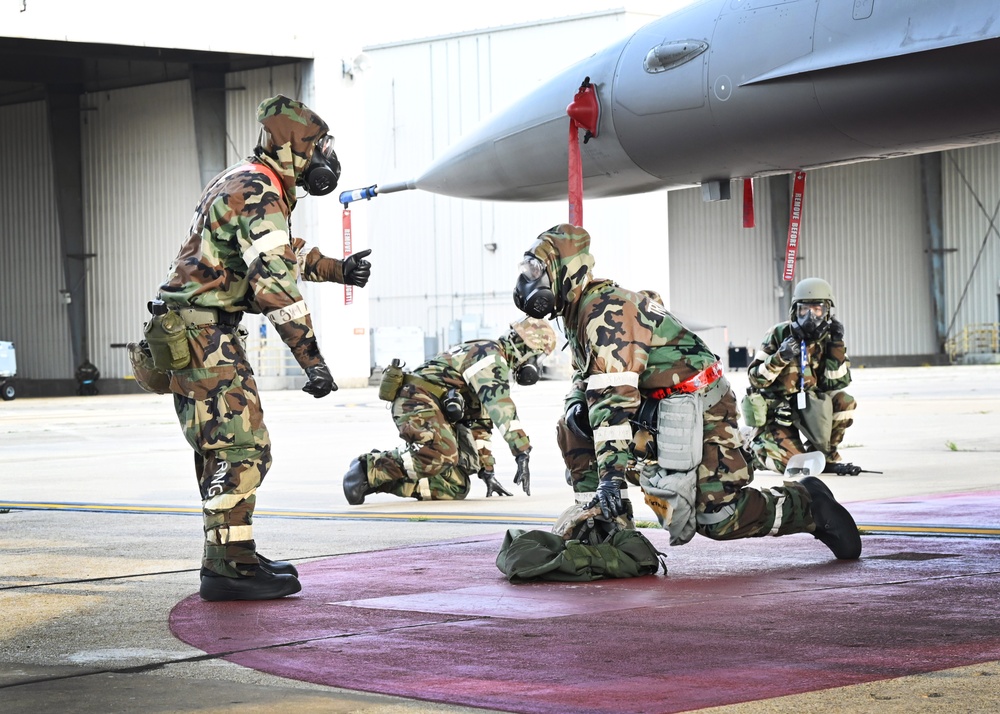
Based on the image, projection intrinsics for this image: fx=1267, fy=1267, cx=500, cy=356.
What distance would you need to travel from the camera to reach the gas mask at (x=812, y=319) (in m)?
11.0

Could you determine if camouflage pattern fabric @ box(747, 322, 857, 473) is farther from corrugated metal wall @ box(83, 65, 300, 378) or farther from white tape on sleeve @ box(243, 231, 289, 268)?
corrugated metal wall @ box(83, 65, 300, 378)

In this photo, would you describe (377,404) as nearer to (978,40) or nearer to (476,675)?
(978,40)

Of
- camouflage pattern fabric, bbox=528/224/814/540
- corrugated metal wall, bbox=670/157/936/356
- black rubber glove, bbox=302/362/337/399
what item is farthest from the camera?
corrugated metal wall, bbox=670/157/936/356

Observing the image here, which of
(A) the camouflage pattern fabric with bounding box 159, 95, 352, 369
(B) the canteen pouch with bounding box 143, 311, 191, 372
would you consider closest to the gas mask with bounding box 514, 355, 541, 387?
(A) the camouflage pattern fabric with bounding box 159, 95, 352, 369

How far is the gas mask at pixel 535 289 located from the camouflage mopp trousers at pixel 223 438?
1.37 meters

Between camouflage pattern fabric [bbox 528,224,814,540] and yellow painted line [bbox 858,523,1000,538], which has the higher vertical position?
camouflage pattern fabric [bbox 528,224,814,540]

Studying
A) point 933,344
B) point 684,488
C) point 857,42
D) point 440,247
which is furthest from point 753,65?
point 933,344

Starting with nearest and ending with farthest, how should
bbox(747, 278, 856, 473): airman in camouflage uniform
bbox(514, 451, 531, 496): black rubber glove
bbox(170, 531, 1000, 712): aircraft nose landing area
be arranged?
bbox(170, 531, 1000, 712): aircraft nose landing area, bbox(514, 451, 531, 496): black rubber glove, bbox(747, 278, 856, 473): airman in camouflage uniform

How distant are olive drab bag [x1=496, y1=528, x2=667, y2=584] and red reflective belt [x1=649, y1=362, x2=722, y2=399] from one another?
69 cm

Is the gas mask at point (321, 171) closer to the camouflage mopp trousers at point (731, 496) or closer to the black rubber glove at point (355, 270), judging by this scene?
the black rubber glove at point (355, 270)

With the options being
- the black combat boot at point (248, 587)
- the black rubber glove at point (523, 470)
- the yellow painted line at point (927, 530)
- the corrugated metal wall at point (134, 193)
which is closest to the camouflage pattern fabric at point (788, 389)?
the black rubber glove at point (523, 470)

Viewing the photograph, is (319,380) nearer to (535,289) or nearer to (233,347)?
(233,347)

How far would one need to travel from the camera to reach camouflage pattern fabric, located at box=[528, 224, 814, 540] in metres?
5.79

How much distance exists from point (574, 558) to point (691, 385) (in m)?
1.01
